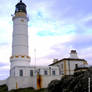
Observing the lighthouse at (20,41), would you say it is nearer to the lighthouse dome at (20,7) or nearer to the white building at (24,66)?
the white building at (24,66)

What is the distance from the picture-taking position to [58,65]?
51438 mm

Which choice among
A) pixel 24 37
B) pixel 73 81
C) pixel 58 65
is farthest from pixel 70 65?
pixel 73 81

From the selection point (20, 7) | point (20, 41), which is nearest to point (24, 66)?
point (20, 41)

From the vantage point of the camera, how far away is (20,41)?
47.7 m

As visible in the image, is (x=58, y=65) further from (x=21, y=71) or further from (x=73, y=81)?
(x=73, y=81)

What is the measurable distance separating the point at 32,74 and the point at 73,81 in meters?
23.0

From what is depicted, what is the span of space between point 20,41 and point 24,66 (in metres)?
6.06

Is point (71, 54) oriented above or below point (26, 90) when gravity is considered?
above

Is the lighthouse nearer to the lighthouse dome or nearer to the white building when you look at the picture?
the white building

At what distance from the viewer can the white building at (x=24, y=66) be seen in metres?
43.0

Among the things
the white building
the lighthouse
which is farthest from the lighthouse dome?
the lighthouse

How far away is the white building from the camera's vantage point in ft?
141

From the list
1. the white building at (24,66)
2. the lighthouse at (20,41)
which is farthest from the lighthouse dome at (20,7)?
the lighthouse at (20,41)

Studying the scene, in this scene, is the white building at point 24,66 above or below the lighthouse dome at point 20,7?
below
